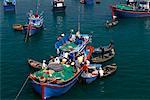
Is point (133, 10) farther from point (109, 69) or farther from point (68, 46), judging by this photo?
point (109, 69)

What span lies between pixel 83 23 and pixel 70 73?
4898cm

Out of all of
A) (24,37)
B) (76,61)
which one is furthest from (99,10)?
(76,61)

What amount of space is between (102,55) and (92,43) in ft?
41.5

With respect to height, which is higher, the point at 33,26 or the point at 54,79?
the point at 33,26

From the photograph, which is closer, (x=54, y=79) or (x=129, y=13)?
(x=54, y=79)

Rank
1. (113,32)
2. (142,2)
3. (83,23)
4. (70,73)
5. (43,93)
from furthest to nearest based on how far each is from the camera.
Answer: (142,2) < (83,23) < (113,32) < (70,73) < (43,93)

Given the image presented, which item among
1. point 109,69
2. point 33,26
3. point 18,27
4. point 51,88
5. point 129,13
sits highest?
point 129,13

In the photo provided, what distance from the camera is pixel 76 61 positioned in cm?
6231

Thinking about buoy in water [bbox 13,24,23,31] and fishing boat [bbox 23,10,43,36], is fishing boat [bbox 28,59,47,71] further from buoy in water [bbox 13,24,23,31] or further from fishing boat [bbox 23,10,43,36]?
buoy in water [bbox 13,24,23,31]

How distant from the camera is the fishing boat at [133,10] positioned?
114m

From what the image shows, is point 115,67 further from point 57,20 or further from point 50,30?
point 57,20

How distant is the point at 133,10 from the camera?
114812 mm

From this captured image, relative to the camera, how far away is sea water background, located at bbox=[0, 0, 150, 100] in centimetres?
5880

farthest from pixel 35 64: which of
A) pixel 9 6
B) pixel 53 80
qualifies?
pixel 9 6
